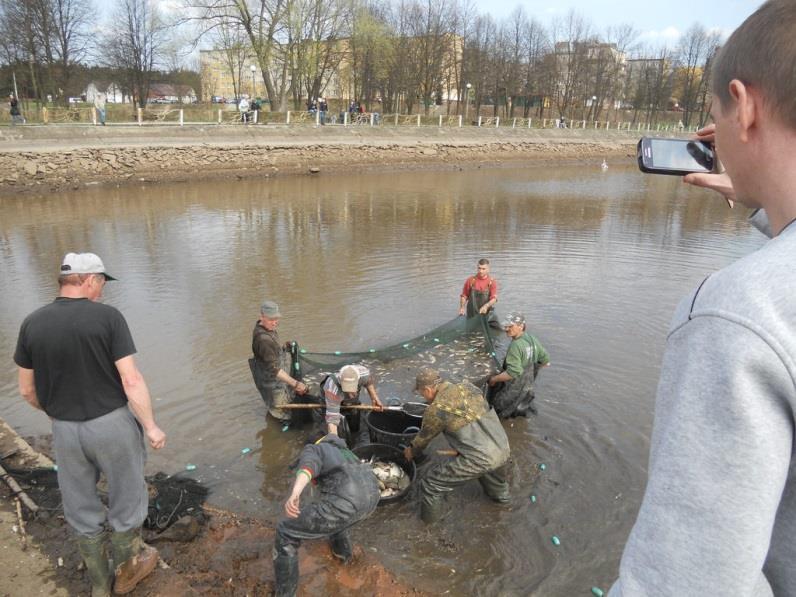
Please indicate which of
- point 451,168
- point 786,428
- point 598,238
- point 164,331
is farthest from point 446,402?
point 451,168

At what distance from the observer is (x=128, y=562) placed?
14.5 ft

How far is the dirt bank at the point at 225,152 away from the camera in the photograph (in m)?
27.1

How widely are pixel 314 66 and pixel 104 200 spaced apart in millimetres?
31241

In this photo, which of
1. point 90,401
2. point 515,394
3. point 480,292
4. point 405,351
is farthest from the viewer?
point 480,292

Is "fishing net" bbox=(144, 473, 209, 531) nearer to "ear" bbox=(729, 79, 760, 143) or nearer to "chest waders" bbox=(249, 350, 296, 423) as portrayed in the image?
"chest waders" bbox=(249, 350, 296, 423)

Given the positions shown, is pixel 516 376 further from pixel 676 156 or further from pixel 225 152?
pixel 225 152

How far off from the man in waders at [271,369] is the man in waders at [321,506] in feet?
8.95

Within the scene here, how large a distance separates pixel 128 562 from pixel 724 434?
4.74 meters

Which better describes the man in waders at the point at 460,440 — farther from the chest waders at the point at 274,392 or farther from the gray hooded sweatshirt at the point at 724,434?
the gray hooded sweatshirt at the point at 724,434

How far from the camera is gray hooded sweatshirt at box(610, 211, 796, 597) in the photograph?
0.86 meters

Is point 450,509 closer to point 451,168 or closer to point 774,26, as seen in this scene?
point 774,26

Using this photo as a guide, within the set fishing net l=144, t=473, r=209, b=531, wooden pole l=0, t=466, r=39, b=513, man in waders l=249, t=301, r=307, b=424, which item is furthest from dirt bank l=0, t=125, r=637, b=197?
fishing net l=144, t=473, r=209, b=531

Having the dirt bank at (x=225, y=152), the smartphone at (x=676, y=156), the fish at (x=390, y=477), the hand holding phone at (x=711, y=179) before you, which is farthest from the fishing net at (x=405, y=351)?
the dirt bank at (x=225, y=152)

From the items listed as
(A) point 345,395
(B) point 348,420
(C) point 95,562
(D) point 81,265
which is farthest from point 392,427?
(D) point 81,265
